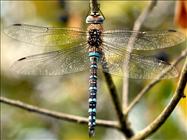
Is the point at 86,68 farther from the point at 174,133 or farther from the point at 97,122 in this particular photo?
the point at 174,133

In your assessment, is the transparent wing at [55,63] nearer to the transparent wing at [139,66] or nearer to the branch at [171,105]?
the transparent wing at [139,66]

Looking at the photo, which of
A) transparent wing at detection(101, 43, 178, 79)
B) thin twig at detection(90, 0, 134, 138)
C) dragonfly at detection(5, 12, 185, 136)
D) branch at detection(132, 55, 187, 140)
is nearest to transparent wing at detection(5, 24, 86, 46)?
dragonfly at detection(5, 12, 185, 136)

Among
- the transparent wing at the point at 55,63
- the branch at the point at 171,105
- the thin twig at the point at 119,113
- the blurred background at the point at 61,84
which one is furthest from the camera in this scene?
the blurred background at the point at 61,84

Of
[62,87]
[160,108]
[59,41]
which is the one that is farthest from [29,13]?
[59,41]

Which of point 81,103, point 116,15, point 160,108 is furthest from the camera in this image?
point 81,103

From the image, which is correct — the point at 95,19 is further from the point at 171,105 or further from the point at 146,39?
the point at 171,105

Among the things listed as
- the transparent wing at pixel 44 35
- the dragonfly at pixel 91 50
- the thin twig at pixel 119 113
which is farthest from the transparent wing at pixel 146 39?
the thin twig at pixel 119 113

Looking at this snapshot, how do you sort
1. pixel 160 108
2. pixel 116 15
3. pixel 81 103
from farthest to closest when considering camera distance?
pixel 81 103 → pixel 116 15 → pixel 160 108
